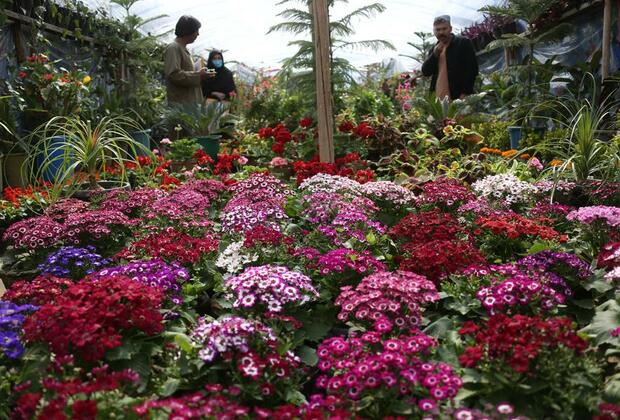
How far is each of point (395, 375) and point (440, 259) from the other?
0.96 m

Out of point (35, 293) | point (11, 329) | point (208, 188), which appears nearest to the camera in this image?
point (11, 329)

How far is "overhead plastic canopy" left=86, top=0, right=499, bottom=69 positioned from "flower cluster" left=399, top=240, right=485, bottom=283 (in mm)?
9590

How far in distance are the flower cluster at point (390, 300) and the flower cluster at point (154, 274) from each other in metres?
0.75

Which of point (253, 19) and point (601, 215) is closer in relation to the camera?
point (601, 215)

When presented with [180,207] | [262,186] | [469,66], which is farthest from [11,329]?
[469,66]

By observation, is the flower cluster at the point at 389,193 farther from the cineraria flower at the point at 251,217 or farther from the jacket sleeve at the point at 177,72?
the jacket sleeve at the point at 177,72

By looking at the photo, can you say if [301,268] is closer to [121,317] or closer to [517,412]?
[121,317]

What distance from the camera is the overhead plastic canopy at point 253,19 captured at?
13.3 meters

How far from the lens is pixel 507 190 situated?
11.9 feet

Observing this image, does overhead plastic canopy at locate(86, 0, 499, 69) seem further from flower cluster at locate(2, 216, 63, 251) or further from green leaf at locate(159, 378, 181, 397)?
green leaf at locate(159, 378, 181, 397)

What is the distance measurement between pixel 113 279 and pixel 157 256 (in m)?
0.67

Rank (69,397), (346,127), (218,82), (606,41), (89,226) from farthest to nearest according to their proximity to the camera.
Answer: (218,82)
(606,41)
(346,127)
(89,226)
(69,397)

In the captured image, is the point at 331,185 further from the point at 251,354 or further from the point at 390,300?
the point at 251,354

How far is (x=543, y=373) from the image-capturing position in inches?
65.9
